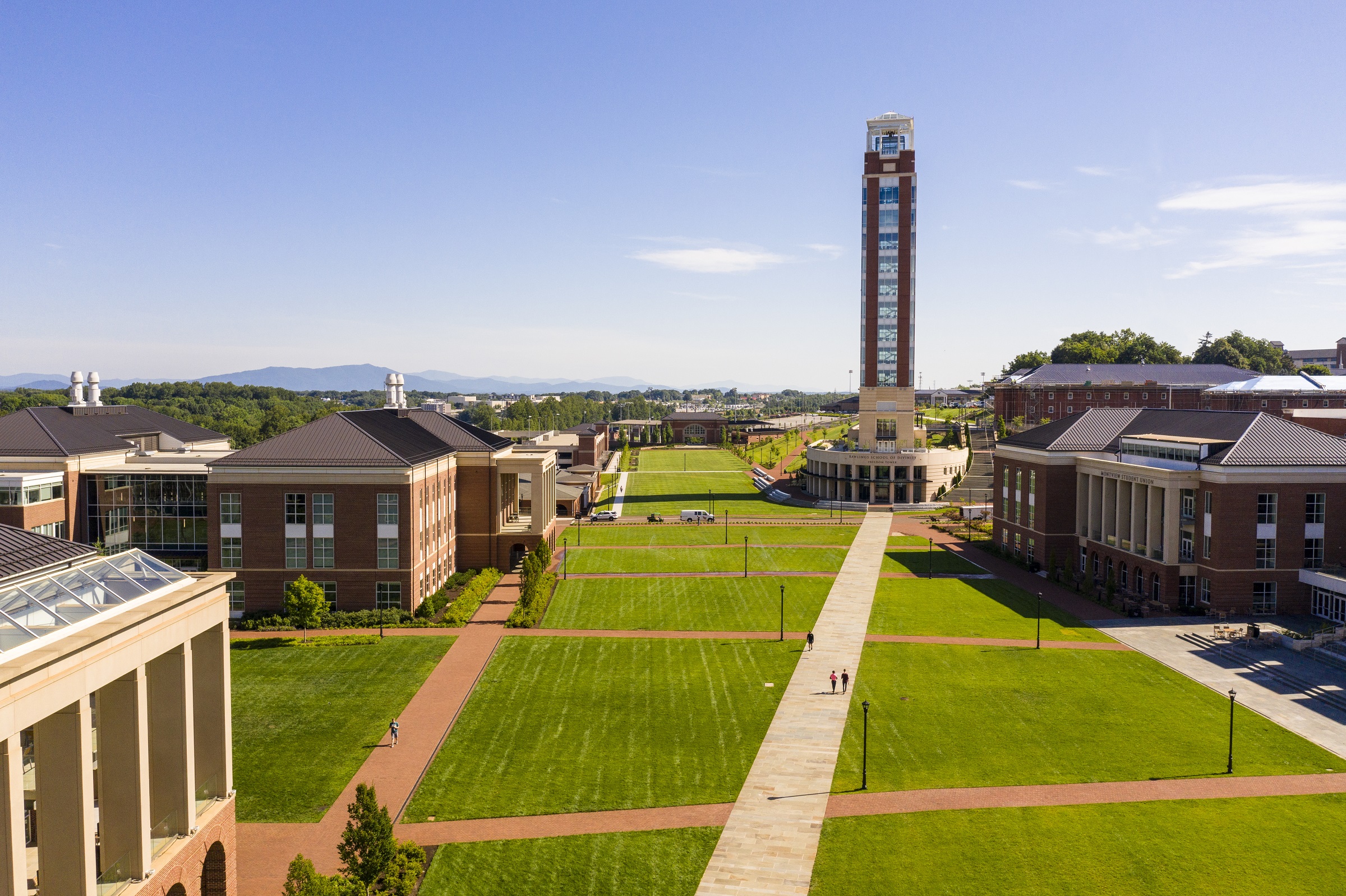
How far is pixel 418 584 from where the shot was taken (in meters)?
63.2

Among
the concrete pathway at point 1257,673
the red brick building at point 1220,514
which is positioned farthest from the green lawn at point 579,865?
the red brick building at point 1220,514

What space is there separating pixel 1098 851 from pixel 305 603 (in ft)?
147

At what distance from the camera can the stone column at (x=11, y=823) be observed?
56.5 ft

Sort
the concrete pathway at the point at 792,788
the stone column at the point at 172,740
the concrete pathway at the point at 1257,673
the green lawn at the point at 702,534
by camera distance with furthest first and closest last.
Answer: the green lawn at the point at 702,534
the concrete pathway at the point at 1257,673
the concrete pathway at the point at 792,788
the stone column at the point at 172,740

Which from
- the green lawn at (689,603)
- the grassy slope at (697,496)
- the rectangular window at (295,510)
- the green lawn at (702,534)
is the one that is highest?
the rectangular window at (295,510)

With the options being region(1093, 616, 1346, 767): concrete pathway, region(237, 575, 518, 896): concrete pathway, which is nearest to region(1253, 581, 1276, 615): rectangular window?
region(1093, 616, 1346, 767): concrete pathway

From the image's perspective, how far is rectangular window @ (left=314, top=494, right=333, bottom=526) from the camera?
61.1m

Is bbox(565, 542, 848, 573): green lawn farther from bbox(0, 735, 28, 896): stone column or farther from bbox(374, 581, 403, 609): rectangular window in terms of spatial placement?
bbox(0, 735, 28, 896): stone column

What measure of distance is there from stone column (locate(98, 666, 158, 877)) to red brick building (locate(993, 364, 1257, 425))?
153275mm

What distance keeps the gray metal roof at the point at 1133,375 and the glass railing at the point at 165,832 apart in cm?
16393

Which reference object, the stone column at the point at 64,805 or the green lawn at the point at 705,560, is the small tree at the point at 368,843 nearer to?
the stone column at the point at 64,805

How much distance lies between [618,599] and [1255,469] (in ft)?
147

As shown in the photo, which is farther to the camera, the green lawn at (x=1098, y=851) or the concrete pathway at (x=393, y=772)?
the concrete pathway at (x=393, y=772)

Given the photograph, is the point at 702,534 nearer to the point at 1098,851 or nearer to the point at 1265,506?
the point at 1265,506
